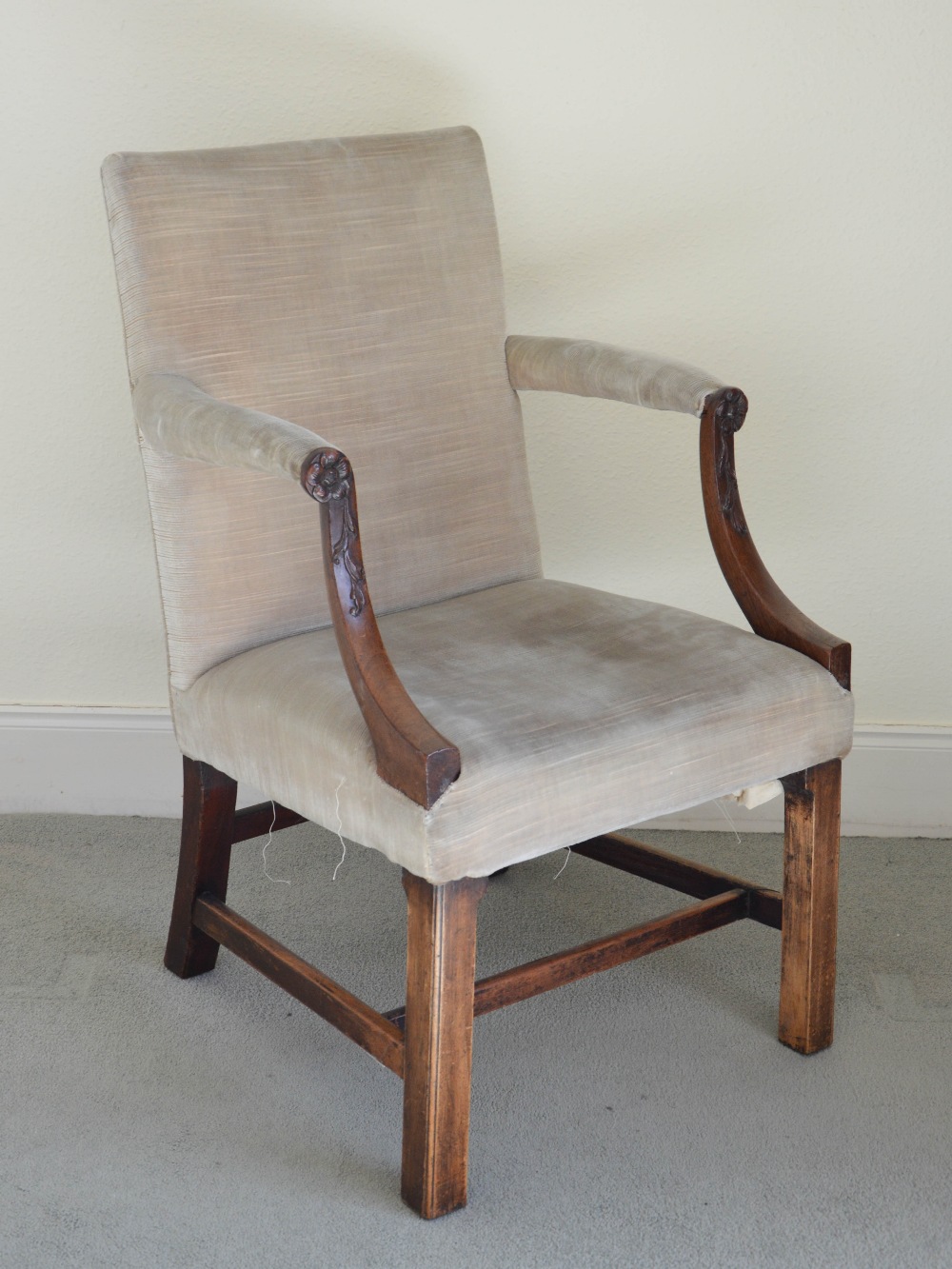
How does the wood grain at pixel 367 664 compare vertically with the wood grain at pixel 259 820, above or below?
above

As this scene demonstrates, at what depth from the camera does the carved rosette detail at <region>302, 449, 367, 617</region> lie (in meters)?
1.08

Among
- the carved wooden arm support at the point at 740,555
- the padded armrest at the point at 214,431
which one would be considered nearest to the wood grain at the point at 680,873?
the carved wooden arm support at the point at 740,555

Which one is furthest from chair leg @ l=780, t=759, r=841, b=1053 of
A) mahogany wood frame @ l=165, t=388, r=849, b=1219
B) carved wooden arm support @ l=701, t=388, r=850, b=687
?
carved wooden arm support @ l=701, t=388, r=850, b=687

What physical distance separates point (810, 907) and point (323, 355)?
73 centimetres

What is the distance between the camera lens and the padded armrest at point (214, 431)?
110 centimetres

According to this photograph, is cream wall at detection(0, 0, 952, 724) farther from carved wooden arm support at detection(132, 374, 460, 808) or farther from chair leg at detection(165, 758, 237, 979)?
carved wooden arm support at detection(132, 374, 460, 808)

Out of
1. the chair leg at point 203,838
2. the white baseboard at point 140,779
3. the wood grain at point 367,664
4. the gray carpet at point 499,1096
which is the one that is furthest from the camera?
the white baseboard at point 140,779

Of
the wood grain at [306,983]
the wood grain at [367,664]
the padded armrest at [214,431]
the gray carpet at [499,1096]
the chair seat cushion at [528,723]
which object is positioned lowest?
the gray carpet at [499,1096]

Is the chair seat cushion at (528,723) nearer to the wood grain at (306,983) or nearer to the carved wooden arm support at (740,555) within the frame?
the carved wooden arm support at (740,555)

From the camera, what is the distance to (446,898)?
112 centimetres

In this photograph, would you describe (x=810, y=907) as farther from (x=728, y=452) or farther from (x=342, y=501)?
(x=342, y=501)

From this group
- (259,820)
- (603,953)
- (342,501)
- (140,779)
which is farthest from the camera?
(140,779)

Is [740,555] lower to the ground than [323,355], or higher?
lower

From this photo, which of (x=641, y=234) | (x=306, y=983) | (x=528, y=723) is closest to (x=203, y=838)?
(x=306, y=983)
